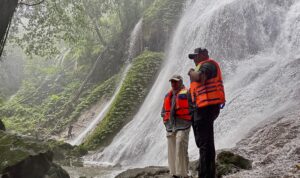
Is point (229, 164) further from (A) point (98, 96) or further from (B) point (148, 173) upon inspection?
(A) point (98, 96)

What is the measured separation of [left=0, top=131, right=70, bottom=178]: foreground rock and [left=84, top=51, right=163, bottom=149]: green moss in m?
8.24

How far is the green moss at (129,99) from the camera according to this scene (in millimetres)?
18234

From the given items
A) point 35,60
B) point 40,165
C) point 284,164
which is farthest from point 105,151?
point 35,60

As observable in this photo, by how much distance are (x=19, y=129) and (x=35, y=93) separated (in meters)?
9.81

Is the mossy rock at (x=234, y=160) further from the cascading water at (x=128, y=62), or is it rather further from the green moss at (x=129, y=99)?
the cascading water at (x=128, y=62)

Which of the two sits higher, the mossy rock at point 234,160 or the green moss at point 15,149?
the green moss at point 15,149

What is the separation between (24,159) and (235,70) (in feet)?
35.7

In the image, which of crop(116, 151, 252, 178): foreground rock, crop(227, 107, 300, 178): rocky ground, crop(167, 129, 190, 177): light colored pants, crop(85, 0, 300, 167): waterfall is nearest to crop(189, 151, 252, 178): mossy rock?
crop(116, 151, 252, 178): foreground rock

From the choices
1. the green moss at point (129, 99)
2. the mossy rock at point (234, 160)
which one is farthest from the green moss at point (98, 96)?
the mossy rock at point (234, 160)

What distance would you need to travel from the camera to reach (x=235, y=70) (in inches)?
658

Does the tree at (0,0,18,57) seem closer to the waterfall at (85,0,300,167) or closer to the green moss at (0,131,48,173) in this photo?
the green moss at (0,131,48,173)

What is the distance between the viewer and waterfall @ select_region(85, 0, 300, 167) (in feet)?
40.8

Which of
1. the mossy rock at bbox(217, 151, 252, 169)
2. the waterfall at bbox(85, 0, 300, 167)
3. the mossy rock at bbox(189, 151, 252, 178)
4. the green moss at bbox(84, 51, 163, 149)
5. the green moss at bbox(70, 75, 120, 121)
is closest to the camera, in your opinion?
the mossy rock at bbox(189, 151, 252, 178)

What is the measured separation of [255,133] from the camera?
396 inches
